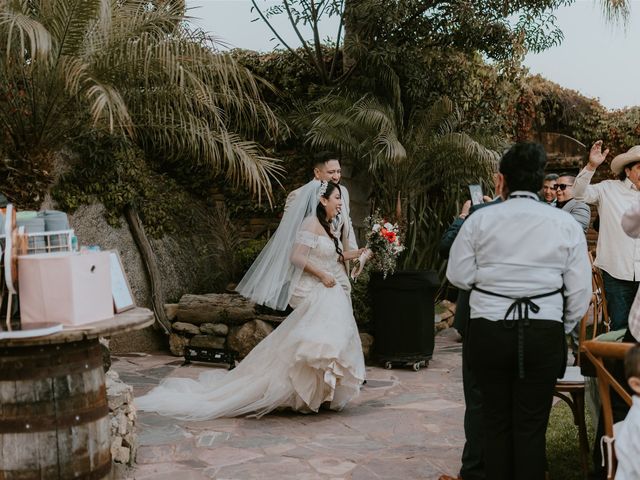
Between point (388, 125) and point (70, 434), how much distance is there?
6.63 metres

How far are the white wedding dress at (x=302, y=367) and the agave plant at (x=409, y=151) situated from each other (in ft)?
10.0

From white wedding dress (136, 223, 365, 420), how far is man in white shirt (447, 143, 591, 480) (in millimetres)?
2429

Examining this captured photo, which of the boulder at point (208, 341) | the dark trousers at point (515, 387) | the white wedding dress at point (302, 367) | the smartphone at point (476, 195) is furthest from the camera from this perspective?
the boulder at point (208, 341)

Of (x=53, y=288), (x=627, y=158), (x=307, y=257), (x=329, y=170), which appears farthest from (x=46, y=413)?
(x=627, y=158)

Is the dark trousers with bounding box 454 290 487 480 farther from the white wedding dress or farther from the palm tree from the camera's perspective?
the palm tree

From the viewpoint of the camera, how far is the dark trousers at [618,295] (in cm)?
636

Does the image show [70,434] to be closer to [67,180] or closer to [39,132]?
[39,132]

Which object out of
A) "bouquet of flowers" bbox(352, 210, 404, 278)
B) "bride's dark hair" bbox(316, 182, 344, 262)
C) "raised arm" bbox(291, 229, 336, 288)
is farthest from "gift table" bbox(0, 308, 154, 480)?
"bouquet of flowers" bbox(352, 210, 404, 278)

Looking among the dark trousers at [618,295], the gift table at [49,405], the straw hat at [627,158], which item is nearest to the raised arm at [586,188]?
the straw hat at [627,158]

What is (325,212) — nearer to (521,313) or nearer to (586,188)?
(586,188)

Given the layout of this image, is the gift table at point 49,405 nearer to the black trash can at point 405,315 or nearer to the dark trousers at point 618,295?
the dark trousers at point 618,295

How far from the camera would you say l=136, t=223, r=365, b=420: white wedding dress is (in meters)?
5.82

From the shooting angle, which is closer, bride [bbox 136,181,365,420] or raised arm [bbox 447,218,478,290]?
raised arm [bbox 447,218,478,290]

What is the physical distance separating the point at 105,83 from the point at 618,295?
5319mm
